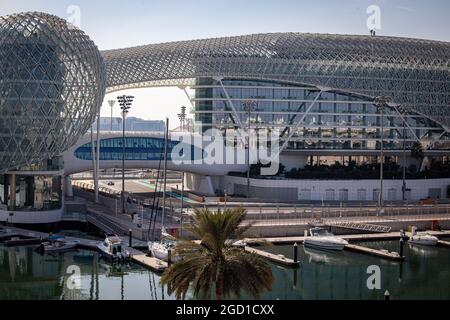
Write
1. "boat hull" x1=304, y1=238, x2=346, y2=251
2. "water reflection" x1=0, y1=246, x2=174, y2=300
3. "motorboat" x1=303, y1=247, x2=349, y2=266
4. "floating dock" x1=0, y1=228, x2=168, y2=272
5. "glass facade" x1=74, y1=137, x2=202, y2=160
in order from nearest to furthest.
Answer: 1. "water reflection" x1=0, y1=246, x2=174, y2=300
2. "floating dock" x1=0, y1=228, x2=168, y2=272
3. "motorboat" x1=303, y1=247, x2=349, y2=266
4. "boat hull" x1=304, y1=238, x2=346, y2=251
5. "glass facade" x1=74, y1=137, x2=202, y2=160

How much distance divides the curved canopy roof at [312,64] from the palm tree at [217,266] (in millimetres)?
51690

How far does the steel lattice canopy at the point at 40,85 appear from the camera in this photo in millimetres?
47656

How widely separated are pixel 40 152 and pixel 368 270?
2612cm

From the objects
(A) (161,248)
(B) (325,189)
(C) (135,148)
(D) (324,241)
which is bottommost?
(D) (324,241)

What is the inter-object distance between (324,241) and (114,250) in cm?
1464

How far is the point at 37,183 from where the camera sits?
5053 cm

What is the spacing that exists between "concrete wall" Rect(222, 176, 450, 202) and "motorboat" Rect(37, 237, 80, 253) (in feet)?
82.9

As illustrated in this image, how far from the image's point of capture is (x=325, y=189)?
218ft

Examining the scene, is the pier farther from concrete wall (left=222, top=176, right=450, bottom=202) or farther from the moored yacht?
concrete wall (left=222, top=176, right=450, bottom=202)

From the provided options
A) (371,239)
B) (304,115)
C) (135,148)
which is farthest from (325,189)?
(135,148)

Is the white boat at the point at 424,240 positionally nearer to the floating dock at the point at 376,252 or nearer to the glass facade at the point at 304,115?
the floating dock at the point at 376,252

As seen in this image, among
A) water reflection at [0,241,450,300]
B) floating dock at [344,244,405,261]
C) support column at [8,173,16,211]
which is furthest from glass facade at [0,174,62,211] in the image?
floating dock at [344,244,405,261]

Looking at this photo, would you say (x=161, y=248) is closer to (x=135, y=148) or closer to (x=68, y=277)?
(x=68, y=277)

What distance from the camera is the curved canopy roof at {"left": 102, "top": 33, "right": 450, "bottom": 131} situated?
72188mm
